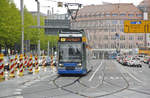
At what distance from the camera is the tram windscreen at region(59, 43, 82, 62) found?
23828 mm

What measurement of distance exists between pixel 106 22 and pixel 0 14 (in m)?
91.2

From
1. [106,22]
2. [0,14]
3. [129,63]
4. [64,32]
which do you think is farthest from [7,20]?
[106,22]

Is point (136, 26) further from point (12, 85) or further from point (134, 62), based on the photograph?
point (12, 85)

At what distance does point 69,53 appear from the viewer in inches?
940

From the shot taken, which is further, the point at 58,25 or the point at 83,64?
the point at 58,25

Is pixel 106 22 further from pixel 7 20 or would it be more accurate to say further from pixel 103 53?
pixel 7 20

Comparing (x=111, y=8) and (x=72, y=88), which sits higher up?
(x=111, y=8)

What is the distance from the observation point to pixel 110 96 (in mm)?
13258

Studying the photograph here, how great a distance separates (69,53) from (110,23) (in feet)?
349

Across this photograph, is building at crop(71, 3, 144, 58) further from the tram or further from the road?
the road

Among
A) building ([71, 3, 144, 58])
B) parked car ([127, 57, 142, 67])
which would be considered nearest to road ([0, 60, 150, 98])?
parked car ([127, 57, 142, 67])

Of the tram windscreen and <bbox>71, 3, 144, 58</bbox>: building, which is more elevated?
<bbox>71, 3, 144, 58</bbox>: building

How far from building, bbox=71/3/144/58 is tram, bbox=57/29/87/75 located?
327ft

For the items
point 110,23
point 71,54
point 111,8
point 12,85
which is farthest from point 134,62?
point 110,23
